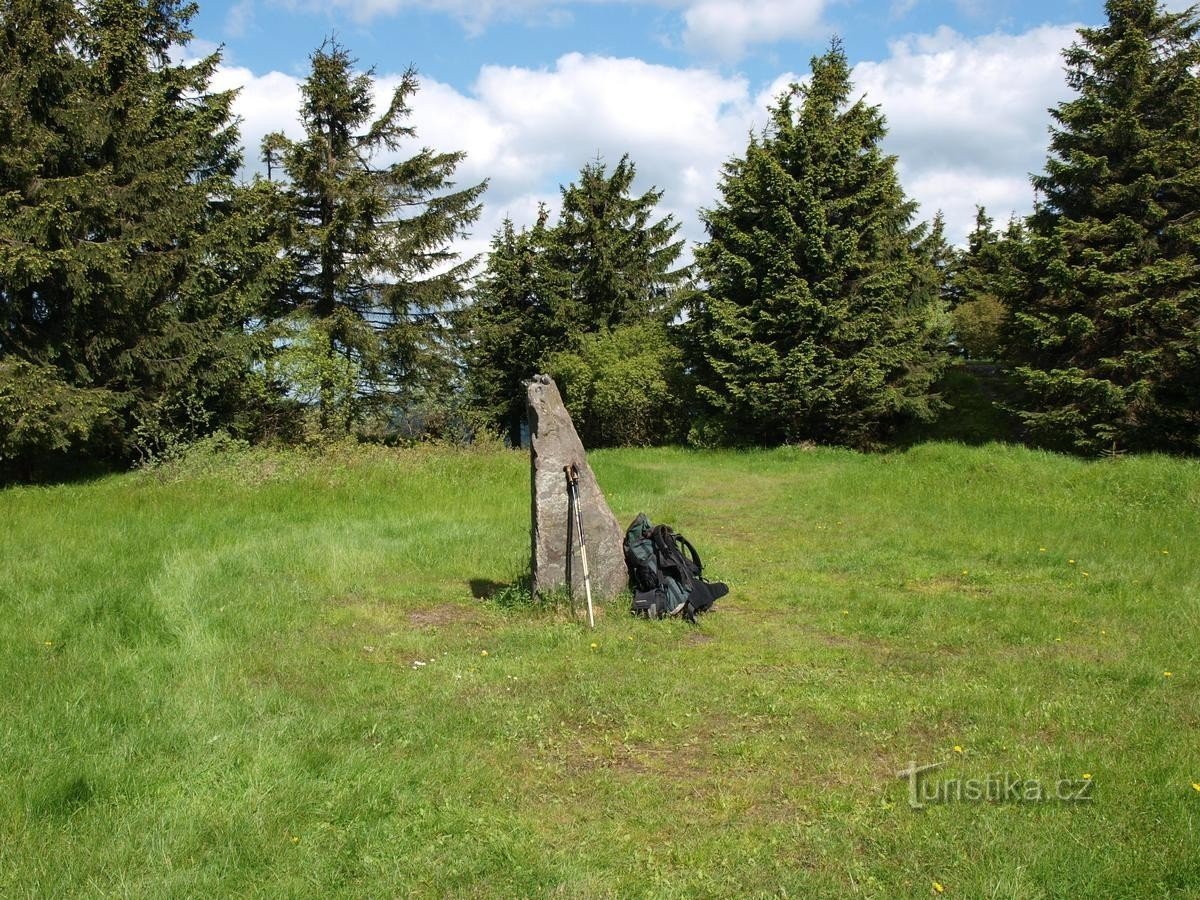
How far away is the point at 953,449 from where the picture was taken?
1858 centimetres

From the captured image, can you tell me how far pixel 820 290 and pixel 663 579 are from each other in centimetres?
1517

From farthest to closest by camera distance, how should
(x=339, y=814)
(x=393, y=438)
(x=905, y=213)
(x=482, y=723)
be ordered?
(x=393, y=438)
(x=905, y=213)
(x=482, y=723)
(x=339, y=814)

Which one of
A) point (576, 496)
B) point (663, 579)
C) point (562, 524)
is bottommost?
point (663, 579)

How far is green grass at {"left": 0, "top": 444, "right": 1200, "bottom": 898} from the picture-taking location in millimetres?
3432

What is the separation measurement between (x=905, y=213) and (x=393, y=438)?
17.4m

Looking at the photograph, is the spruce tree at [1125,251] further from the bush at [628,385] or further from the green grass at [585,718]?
the bush at [628,385]

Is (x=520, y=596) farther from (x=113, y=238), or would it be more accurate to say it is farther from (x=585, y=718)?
(x=113, y=238)

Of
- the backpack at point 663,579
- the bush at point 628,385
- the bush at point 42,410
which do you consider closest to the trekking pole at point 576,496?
the backpack at point 663,579

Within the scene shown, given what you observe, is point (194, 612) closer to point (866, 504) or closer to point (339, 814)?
Answer: point (339, 814)

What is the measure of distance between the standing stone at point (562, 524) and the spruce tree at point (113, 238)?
12.4 m

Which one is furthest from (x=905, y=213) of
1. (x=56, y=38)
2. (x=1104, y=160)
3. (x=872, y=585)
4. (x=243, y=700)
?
(x=243, y=700)

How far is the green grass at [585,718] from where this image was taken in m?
3.43

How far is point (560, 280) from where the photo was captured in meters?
30.0

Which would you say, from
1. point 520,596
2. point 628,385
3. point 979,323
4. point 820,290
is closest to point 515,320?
point 628,385
